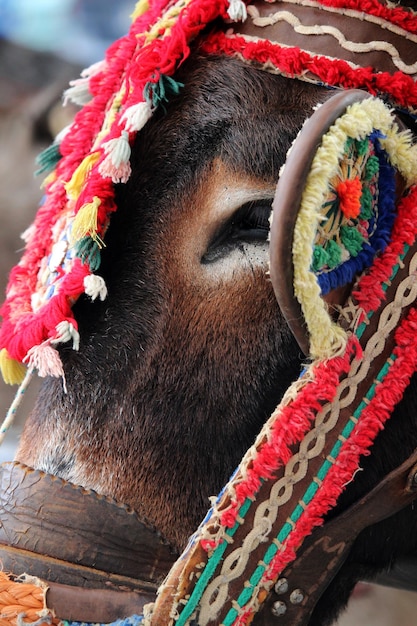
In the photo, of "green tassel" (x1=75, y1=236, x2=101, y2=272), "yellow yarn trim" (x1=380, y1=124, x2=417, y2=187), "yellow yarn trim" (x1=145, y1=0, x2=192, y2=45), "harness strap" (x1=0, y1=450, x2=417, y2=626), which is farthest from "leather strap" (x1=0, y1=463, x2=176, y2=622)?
"yellow yarn trim" (x1=145, y1=0, x2=192, y2=45)

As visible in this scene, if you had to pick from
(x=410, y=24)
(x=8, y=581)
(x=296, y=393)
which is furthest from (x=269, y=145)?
(x=8, y=581)

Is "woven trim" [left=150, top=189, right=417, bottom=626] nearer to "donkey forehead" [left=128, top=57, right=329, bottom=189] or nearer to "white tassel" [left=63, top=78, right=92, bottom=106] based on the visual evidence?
"donkey forehead" [left=128, top=57, right=329, bottom=189]

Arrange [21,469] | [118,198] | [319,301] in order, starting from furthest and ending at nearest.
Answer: [118,198] < [21,469] < [319,301]

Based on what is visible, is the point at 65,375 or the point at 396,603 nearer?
the point at 65,375

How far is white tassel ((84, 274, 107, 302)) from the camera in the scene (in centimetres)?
133

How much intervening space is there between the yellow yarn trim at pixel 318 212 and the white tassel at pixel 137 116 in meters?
A: 0.38

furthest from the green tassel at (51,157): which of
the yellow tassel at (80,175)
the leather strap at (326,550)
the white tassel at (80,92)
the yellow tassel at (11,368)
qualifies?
the leather strap at (326,550)

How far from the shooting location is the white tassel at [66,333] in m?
1.32

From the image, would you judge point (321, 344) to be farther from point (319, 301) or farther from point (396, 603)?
point (396, 603)

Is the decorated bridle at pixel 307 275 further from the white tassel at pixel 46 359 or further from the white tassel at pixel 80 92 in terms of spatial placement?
the white tassel at pixel 80 92

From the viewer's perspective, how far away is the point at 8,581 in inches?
47.9

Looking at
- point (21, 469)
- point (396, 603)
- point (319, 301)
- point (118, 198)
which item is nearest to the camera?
point (319, 301)

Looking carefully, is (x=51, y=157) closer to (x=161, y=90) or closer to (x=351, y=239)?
(x=161, y=90)

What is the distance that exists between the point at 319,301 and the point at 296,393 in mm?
154
